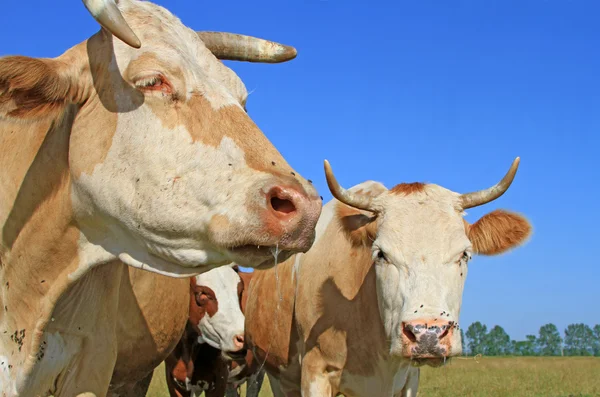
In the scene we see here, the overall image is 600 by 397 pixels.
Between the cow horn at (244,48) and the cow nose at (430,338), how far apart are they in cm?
201

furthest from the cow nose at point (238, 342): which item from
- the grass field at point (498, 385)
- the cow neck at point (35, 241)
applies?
the cow neck at point (35, 241)

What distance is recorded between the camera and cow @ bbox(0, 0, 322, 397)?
3006 millimetres

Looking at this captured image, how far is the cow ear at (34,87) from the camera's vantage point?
3.22 m

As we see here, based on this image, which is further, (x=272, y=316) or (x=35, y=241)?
(x=272, y=316)

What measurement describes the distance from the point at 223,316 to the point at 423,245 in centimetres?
393

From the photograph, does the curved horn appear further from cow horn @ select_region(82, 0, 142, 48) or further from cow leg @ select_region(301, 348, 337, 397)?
cow horn @ select_region(82, 0, 142, 48)

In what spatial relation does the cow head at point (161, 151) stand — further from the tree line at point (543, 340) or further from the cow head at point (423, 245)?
the tree line at point (543, 340)

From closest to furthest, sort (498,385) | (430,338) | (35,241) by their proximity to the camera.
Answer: (35,241), (430,338), (498,385)

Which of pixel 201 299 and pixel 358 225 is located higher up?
pixel 358 225

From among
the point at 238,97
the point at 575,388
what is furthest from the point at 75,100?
the point at 575,388

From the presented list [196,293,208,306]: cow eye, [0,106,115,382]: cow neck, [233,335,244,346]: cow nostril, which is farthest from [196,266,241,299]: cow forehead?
[0,106,115,382]: cow neck

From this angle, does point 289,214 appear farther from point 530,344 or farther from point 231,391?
point 530,344

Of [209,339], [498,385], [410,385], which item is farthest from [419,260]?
[498,385]

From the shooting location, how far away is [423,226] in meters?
5.58
